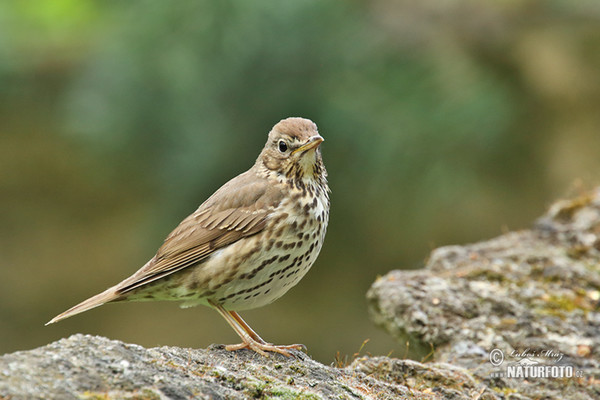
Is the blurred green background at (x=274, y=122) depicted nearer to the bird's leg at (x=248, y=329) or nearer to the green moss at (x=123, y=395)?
the bird's leg at (x=248, y=329)

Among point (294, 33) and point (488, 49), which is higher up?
point (488, 49)

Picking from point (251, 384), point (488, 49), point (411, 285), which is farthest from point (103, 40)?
point (251, 384)

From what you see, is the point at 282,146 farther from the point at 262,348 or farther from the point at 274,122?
the point at 274,122

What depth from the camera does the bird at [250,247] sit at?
407 centimetres

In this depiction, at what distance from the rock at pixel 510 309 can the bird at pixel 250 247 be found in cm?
88

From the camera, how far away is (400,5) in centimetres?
1009

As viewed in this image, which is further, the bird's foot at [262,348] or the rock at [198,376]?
the bird's foot at [262,348]

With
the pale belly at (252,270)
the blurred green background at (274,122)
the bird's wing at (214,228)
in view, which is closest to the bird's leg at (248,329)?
the pale belly at (252,270)

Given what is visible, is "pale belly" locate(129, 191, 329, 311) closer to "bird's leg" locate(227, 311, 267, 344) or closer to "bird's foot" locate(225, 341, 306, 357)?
"bird's leg" locate(227, 311, 267, 344)

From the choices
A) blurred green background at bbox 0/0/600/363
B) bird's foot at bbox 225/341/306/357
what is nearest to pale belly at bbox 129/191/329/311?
bird's foot at bbox 225/341/306/357

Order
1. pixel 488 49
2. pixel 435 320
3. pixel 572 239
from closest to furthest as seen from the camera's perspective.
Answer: pixel 435 320 → pixel 572 239 → pixel 488 49

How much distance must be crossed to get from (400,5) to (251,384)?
25.8ft

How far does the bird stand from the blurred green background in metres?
4.14

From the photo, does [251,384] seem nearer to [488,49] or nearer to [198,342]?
[198,342]
